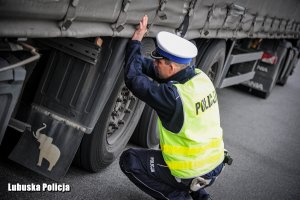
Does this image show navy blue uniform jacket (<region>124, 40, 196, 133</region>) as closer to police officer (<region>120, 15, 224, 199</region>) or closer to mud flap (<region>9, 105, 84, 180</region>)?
police officer (<region>120, 15, 224, 199</region>)

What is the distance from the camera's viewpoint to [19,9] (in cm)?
163

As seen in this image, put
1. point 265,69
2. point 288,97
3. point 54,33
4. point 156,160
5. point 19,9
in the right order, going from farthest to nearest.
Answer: point 288,97 → point 265,69 → point 156,160 → point 54,33 → point 19,9

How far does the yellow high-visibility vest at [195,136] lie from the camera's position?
2.64m

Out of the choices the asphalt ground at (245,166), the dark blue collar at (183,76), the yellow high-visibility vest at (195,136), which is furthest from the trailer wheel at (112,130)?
the yellow high-visibility vest at (195,136)

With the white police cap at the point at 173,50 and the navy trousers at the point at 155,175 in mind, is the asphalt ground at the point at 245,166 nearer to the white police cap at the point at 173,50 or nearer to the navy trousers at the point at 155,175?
the navy trousers at the point at 155,175

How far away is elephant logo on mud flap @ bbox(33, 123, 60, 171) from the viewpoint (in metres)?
2.85

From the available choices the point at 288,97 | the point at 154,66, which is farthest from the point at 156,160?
the point at 288,97

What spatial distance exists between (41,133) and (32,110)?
0.18 meters

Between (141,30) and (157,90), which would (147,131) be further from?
(141,30)

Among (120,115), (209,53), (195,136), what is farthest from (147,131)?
(195,136)

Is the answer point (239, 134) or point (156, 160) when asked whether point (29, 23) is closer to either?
point (156, 160)

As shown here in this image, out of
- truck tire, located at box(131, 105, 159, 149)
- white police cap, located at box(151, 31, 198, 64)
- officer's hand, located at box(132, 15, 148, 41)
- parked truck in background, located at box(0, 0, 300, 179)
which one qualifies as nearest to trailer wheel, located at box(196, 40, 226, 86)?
parked truck in background, located at box(0, 0, 300, 179)

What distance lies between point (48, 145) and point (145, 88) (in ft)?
2.78

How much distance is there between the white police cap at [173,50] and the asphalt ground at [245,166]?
4.34 ft
